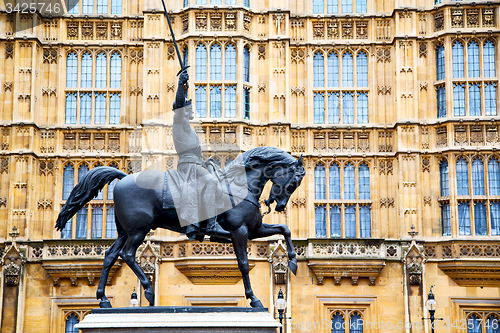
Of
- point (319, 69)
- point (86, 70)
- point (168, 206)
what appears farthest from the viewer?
point (86, 70)

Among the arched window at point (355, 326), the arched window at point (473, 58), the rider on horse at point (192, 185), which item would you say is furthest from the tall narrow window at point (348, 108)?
the rider on horse at point (192, 185)

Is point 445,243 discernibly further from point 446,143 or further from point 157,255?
point 157,255

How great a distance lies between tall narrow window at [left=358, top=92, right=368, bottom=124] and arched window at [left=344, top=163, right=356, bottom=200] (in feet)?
6.21

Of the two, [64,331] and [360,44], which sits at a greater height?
[360,44]

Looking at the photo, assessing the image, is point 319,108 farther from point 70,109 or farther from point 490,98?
point 70,109

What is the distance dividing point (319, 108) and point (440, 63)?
4.99m

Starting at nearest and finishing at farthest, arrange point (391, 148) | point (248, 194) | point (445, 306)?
point (248, 194) < point (445, 306) < point (391, 148)

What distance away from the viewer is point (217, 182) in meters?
10.9

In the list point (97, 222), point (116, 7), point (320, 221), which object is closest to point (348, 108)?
point (320, 221)

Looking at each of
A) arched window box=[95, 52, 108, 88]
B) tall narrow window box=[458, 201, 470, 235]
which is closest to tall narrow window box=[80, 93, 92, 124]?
arched window box=[95, 52, 108, 88]

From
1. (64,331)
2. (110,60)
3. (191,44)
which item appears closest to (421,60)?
(191,44)

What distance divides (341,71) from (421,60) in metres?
3.12

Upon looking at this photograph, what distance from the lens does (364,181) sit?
2769 cm

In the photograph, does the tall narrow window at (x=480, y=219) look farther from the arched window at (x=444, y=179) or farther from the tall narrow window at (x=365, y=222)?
the tall narrow window at (x=365, y=222)
